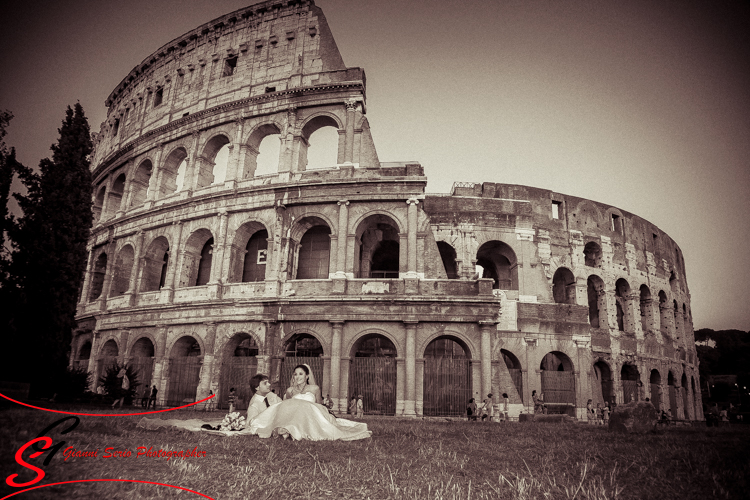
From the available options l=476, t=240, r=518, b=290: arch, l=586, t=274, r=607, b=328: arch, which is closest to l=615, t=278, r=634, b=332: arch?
l=586, t=274, r=607, b=328: arch

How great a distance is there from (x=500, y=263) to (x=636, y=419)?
39.5ft

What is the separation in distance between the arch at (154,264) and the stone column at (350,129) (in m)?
9.35

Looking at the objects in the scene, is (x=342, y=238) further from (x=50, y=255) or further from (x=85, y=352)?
(x=85, y=352)

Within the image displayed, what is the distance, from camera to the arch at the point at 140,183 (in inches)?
855

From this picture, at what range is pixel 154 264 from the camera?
20.1 meters

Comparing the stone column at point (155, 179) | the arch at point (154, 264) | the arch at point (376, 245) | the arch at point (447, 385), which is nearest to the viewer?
the arch at point (447, 385)

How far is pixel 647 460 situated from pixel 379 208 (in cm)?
1268

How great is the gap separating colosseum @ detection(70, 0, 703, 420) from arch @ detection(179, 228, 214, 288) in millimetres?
78

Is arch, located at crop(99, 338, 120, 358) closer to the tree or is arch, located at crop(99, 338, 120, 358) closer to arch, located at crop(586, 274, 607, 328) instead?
the tree

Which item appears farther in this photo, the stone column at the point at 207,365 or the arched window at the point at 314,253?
the arched window at the point at 314,253

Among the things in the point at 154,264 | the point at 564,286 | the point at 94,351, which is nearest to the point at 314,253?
the point at 154,264

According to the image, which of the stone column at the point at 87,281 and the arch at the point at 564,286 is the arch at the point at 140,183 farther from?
the arch at the point at 564,286

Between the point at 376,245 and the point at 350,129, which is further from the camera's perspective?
the point at 376,245

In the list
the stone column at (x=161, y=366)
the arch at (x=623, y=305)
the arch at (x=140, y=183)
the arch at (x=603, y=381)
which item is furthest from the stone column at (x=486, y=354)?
the arch at (x=140, y=183)
